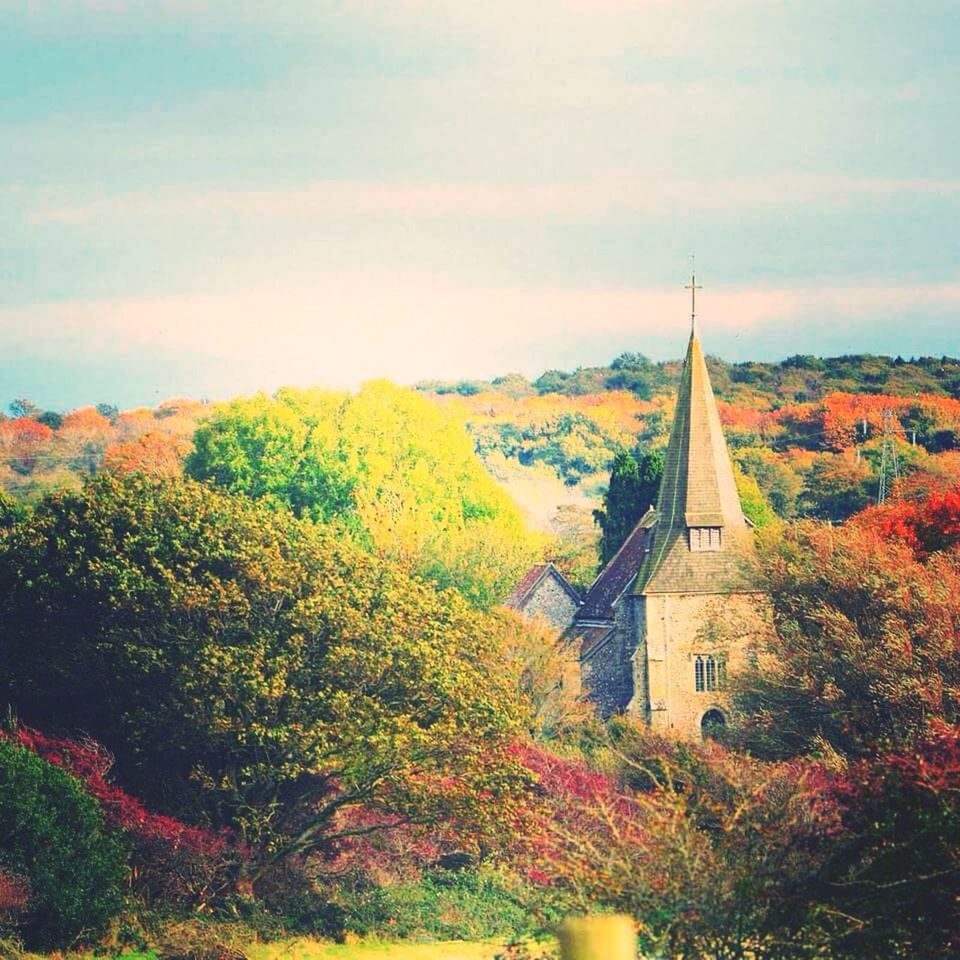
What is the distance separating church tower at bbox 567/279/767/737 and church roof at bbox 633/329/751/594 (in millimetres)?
36

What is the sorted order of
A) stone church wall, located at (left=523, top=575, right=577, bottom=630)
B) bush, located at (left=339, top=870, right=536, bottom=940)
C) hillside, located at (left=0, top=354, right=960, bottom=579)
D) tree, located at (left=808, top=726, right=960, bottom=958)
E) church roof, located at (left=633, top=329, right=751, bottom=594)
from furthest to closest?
hillside, located at (left=0, top=354, right=960, bottom=579), stone church wall, located at (left=523, top=575, right=577, bottom=630), church roof, located at (left=633, top=329, right=751, bottom=594), bush, located at (left=339, top=870, right=536, bottom=940), tree, located at (left=808, top=726, right=960, bottom=958)

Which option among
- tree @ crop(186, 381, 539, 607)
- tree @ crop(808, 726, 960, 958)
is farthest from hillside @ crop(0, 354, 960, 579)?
tree @ crop(808, 726, 960, 958)

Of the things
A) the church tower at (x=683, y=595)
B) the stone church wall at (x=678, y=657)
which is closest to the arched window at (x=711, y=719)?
the church tower at (x=683, y=595)

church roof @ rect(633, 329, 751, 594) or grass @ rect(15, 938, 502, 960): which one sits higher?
church roof @ rect(633, 329, 751, 594)

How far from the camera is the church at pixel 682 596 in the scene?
198 feet

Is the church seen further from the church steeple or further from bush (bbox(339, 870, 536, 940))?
bush (bbox(339, 870, 536, 940))

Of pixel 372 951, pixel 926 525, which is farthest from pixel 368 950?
pixel 926 525

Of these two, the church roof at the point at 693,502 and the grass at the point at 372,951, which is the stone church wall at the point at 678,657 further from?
the grass at the point at 372,951

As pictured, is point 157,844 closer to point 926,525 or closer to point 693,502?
point 926,525

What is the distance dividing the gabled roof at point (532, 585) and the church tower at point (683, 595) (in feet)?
8.69

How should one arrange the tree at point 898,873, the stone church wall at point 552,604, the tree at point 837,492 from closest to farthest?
the tree at point 898,873 < the stone church wall at point 552,604 < the tree at point 837,492

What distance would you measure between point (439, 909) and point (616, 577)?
95.5ft

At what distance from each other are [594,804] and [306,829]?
8413 mm

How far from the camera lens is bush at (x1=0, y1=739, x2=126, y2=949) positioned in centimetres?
3161
